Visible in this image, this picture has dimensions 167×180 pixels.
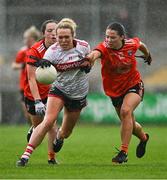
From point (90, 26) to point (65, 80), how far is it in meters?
12.6

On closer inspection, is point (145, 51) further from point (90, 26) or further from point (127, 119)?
point (90, 26)

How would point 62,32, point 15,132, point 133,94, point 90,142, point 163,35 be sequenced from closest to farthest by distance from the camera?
point 62,32, point 133,94, point 90,142, point 15,132, point 163,35

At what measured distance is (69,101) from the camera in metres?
12.9

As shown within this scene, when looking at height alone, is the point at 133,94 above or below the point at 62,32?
below

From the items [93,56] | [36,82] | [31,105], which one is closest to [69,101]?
[36,82]

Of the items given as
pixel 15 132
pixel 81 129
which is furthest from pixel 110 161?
pixel 81 129

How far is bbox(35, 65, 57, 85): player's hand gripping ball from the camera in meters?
12.0

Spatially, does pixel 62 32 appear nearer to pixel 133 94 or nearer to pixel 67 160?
pixel 133 94

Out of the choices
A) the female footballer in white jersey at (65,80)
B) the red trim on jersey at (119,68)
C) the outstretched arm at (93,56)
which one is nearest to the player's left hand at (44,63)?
the female footballer in white jersey at (65,80)

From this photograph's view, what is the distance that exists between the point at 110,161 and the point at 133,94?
3.88ft

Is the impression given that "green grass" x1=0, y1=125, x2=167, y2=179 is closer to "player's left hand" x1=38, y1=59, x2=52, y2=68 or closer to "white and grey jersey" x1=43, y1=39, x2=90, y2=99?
"white and grey jersey" x1=43, y1=39, x2=90, y2=99

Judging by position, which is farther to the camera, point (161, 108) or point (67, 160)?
point (161, 108)

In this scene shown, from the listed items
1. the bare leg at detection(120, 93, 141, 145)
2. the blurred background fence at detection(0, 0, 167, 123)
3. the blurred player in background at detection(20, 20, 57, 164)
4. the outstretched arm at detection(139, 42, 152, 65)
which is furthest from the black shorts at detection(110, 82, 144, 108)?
the blurred background fence at detection(0, 0, 167, 123)

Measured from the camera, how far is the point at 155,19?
2570 cm
